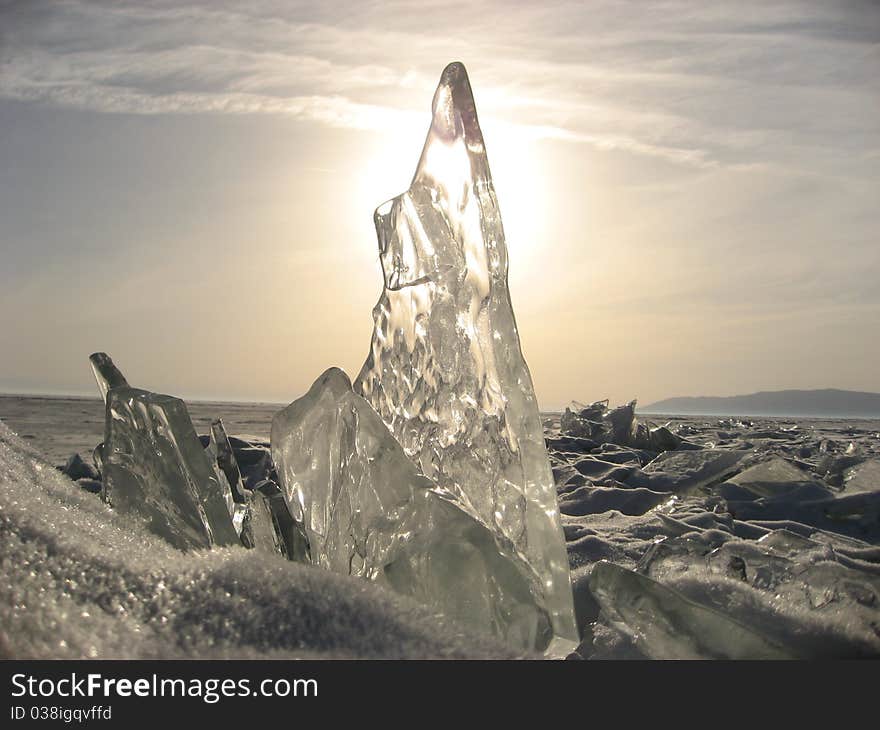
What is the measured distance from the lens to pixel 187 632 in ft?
2.39

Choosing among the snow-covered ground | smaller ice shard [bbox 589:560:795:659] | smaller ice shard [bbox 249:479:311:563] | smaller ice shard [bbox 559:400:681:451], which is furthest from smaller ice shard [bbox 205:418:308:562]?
smaller ice shard [bbox 559:400:681:451]

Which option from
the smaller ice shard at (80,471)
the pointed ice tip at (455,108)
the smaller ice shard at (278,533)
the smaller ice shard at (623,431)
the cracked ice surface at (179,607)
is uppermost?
the pointed ice tip at (455,108)

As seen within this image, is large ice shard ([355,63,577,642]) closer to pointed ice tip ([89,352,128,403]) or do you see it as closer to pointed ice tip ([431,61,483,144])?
pointed ice tip ([431,61,483,144])

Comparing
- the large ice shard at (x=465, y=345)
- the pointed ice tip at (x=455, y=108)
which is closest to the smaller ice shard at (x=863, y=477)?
the large ice shard at (x=465, y=345)

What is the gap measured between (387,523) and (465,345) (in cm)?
40

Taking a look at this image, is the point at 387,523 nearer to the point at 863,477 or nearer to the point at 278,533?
the point at 278,533

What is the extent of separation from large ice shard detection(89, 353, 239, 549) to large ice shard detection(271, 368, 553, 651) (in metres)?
0.15

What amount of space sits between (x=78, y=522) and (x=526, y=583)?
680mm

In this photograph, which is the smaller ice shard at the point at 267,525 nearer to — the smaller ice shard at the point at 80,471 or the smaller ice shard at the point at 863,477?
the smaller ice shard at the point at 80,471

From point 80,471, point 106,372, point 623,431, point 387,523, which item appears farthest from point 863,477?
point 80,471

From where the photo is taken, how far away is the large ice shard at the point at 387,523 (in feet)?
3.37

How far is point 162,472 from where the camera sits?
1297mm

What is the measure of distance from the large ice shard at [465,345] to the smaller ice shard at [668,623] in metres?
0.16
